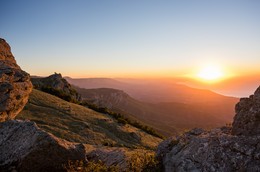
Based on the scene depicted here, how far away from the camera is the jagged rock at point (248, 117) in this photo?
29.5 feet

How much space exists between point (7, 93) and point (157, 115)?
162733 millimetres

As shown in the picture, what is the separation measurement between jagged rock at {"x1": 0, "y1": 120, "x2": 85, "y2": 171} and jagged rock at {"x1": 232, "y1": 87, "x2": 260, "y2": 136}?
23.6 feet

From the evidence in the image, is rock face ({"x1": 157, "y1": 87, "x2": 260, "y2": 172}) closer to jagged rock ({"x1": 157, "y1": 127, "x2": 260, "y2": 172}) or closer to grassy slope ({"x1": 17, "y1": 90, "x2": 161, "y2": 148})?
jagged rock ({"x1": 157, "y1": 127, "x2": 260, "y2": 172})

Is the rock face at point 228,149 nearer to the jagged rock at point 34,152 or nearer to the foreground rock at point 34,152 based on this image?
the foreground rock at point 34,152

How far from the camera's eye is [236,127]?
956cm

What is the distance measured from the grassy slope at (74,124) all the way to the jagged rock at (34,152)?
34.8 ft

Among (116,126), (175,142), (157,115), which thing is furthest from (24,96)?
Answer: (157,115)

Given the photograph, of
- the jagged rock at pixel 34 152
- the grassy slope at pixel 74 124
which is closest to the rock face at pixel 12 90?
the jagged rock at pixel 34 152

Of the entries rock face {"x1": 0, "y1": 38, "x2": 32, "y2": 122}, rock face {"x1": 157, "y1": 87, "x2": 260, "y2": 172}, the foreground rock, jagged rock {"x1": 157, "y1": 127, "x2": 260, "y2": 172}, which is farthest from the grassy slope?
jagged rock {"x1": 157, "y1": 127, "x2": 260, "y2": 172}

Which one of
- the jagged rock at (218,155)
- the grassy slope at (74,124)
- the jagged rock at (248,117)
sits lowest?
the grassy slope at (74,124)

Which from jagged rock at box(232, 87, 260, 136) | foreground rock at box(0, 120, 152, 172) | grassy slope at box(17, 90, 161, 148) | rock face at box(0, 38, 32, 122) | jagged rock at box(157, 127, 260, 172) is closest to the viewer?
jagged rock at box(157, 127, 260, 172)

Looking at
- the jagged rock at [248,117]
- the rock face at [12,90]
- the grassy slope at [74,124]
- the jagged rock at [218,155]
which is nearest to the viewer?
the jagged rock at [218,155]

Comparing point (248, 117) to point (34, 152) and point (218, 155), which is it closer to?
point (218, 155)

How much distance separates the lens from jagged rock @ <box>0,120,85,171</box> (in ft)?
37.9
